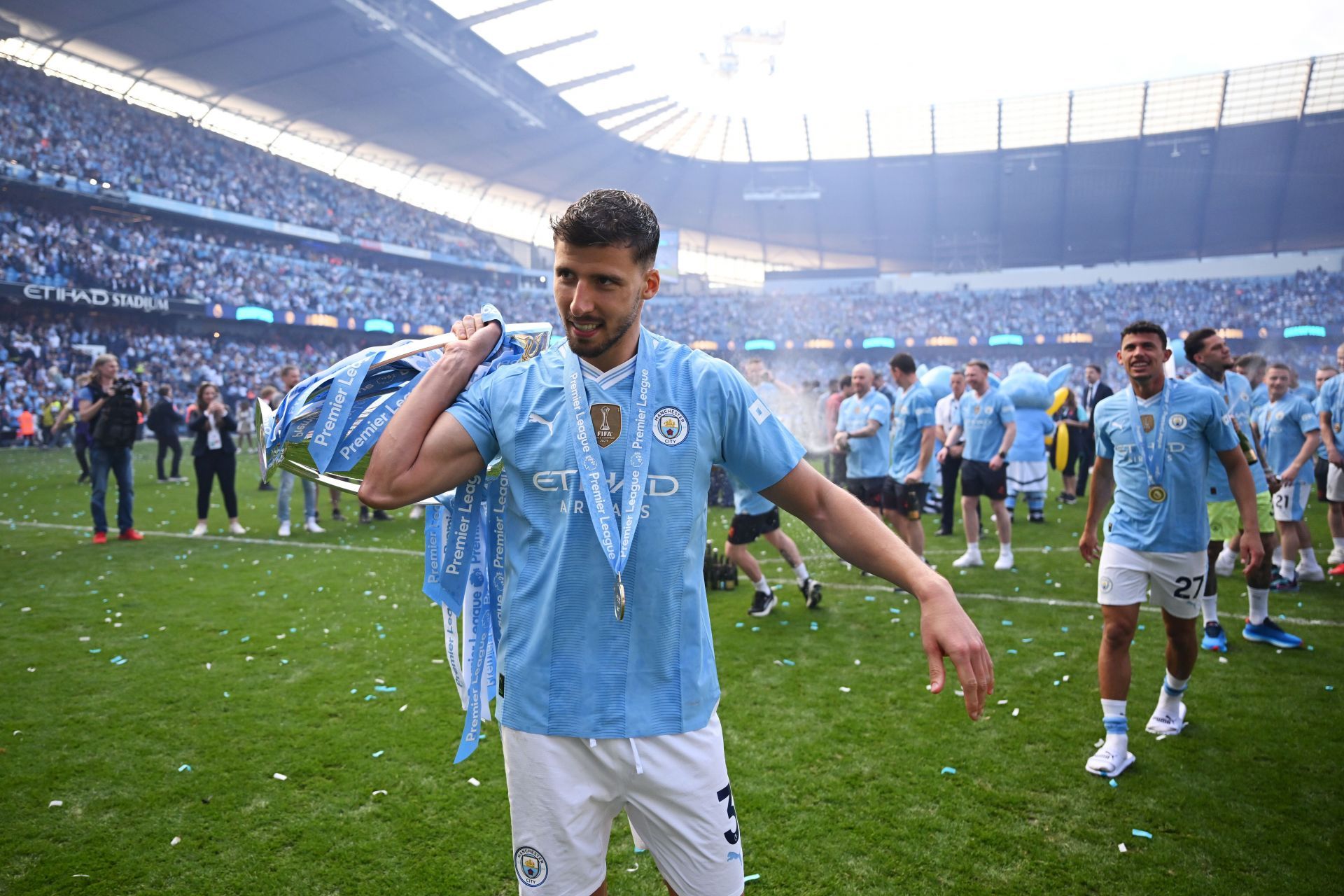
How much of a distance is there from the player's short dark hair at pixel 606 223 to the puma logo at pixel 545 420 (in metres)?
0.42

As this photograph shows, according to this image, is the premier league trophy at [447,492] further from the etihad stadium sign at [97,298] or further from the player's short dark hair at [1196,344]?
the etihad stadium sign at [97,298]

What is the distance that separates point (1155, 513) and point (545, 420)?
153 inches

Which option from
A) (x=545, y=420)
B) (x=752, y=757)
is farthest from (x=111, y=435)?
(x=545, y=420)

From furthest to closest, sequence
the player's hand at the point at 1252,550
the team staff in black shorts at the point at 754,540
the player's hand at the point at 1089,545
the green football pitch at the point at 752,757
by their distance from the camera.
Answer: the team staff in black shorts at the point at 754,540 < the player's hand at the point at 1089,545 < the player's hand at the point at 1252,550 < the green football pitch at the point at 752,757

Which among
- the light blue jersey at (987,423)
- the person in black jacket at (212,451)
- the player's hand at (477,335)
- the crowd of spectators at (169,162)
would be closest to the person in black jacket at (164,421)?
the person in black jacket at (212,451)

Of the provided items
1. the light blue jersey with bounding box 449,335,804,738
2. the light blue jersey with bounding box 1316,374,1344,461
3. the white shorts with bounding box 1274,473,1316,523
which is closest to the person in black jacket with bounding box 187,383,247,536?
the light blue jersey with bounding box 449,335,804,738

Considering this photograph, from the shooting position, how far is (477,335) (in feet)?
6.90

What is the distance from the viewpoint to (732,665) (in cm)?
610

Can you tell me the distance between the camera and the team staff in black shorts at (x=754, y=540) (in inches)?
289

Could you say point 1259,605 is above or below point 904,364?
below

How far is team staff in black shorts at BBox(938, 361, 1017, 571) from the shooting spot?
9117 millimetres

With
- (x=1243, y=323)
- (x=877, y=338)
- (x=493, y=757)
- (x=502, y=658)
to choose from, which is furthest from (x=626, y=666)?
(x=1243, y=323)

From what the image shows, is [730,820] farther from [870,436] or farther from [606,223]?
[870,436]

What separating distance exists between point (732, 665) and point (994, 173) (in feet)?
171
